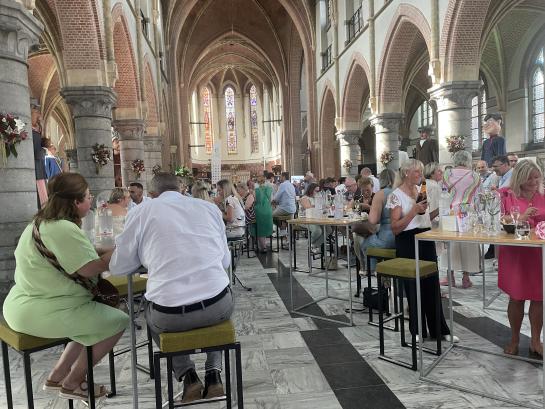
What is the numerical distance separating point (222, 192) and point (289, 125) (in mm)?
22600

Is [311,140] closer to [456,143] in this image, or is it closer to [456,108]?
[456,108]

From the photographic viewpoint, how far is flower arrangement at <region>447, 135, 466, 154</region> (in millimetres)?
10578

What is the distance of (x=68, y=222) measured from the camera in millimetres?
2686

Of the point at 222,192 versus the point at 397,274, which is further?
the point at 222,192

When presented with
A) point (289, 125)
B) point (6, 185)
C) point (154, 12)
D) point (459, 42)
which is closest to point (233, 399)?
point (6, 185)

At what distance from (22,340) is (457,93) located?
1044cm

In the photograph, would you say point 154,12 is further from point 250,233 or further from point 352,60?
point 250,233

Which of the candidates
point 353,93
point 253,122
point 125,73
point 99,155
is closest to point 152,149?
point 125,73

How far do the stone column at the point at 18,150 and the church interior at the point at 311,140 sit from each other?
2 cm

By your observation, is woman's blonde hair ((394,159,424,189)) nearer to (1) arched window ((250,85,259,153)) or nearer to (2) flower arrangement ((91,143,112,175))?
(2) flower arrangement ((91,143,112,175))

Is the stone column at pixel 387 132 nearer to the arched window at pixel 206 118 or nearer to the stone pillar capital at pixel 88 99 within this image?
the stone pillar capital at pixel 88 99

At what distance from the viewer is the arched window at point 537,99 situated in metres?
17.4

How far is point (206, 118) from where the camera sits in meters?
42.2

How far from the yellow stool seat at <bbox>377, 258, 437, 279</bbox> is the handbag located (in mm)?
2074
